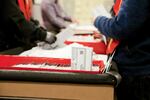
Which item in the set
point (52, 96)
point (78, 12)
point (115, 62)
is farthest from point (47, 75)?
point (78, 12)

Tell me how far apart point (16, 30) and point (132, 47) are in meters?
0.91

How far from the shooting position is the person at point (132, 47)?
132cm

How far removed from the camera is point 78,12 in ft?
19.6

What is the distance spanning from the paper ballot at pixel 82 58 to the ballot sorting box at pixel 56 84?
0.02 m

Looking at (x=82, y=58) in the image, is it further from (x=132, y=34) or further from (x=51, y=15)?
(x=51, y=15)

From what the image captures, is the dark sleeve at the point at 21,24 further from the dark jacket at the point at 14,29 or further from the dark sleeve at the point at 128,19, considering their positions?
the dark sleeve at the point at 128,19

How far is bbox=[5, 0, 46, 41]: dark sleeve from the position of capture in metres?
1.98

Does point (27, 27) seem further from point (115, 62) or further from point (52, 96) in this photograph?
point (52, 96)

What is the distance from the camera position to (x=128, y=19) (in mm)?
1324

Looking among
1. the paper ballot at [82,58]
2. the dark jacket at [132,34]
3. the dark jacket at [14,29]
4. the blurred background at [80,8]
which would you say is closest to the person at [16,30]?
the dark jacket at [14,29]

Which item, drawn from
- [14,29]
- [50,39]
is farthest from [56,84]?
[14,29]

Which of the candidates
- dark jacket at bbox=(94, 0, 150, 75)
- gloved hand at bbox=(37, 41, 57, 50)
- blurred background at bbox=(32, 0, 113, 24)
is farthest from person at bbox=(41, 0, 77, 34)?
dark jacket at bbox=(94, 0, 150, 75)

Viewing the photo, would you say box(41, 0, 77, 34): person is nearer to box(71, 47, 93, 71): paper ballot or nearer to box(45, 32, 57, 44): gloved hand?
box(45, 32, 57, 44): gloved hand

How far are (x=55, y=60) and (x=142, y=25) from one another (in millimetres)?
384
